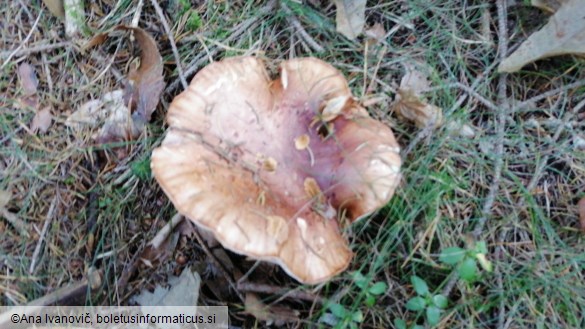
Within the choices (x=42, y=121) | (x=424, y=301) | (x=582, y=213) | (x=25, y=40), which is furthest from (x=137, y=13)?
(x=582, y=213)

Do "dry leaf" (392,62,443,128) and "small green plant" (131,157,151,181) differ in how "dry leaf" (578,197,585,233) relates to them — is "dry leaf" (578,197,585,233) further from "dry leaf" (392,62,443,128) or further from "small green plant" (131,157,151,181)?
"small green plant" (131,157,151,181)

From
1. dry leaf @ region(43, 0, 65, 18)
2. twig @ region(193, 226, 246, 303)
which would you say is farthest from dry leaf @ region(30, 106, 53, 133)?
twig @ region(193, 226, 246, 303)

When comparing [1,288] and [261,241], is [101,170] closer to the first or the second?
[1,288]

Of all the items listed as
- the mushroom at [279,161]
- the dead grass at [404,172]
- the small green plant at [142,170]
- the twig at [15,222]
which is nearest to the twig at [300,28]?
the dead grass at [404,172]

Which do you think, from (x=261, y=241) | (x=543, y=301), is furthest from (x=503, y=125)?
(x=261, y=241)

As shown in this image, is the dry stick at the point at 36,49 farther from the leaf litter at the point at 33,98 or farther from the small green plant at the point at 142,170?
the small green plant at the point at 142,170

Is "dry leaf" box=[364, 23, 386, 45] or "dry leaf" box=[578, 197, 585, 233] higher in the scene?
"dry leaf" box=[364, 23, 386, 45]
